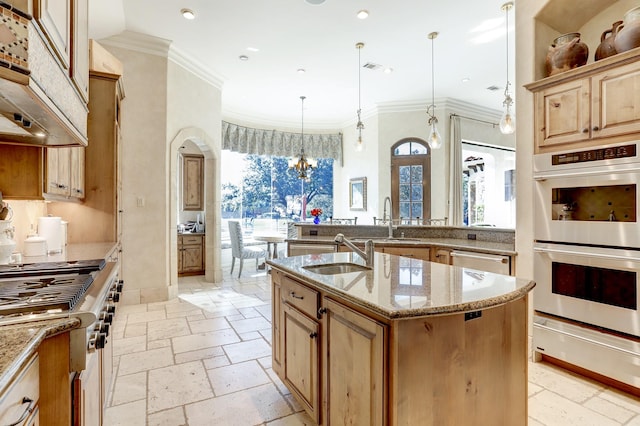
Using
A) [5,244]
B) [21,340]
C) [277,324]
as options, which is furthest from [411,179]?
[21,340]

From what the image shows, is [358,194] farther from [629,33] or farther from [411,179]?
[629,33]

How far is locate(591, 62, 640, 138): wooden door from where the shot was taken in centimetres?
220

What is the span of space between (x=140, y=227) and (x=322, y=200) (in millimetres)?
4995

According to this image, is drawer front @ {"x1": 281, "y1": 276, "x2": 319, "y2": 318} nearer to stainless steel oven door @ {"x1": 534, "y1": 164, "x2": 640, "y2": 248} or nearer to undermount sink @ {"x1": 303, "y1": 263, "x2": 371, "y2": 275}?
undermount sink @ {"x1": 303, "y1": 263, "x2": 371, "y2": 275}

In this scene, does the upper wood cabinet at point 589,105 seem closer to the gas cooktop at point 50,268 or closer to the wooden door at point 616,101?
the wooden door at point 616,101

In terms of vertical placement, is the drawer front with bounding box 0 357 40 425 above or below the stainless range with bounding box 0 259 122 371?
below

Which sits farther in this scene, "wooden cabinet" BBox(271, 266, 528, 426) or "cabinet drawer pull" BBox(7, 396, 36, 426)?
"wooden cabinet" BBox(271, 266, 528, 426)

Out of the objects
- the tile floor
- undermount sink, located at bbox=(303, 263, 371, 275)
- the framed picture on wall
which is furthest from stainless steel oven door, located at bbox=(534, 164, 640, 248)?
the framed picture on wall

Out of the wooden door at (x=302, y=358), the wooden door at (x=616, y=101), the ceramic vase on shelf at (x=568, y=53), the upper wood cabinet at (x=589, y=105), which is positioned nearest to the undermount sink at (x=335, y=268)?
the wooden door at (x=302, y=358)

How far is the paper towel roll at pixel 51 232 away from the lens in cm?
249

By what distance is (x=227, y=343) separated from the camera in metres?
3.13

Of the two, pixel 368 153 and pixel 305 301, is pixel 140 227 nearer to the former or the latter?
pixel 305 301

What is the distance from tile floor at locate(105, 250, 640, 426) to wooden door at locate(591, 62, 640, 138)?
181cm

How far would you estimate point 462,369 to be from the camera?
1334mm
